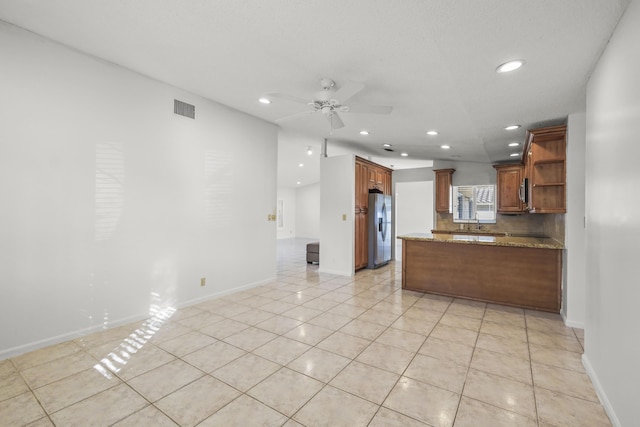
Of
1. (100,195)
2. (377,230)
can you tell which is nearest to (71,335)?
(100,195)

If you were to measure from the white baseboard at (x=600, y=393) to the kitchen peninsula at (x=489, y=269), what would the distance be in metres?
1.50

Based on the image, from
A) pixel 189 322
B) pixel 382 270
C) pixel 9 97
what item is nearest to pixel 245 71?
pixel 9 97

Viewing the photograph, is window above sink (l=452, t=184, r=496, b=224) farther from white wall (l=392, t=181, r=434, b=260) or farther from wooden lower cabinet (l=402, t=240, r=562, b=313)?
white wall (l=392, t=181, r=434, b=260)

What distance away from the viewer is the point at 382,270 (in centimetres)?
643

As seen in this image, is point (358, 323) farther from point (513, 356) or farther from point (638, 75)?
point (638, 75)

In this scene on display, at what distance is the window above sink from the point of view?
7098mm

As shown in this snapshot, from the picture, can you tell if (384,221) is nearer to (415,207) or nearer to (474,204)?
(474,204)

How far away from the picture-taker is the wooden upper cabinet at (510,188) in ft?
21.0

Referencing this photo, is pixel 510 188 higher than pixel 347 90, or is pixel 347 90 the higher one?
pixel 347 90

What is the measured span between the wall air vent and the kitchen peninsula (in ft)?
12.3

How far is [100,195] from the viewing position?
3.03 m

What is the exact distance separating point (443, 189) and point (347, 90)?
5468 mm

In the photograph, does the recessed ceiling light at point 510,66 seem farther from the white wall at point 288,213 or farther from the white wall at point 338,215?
the white wall at point 288,213

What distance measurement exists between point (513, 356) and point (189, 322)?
3390 mm
